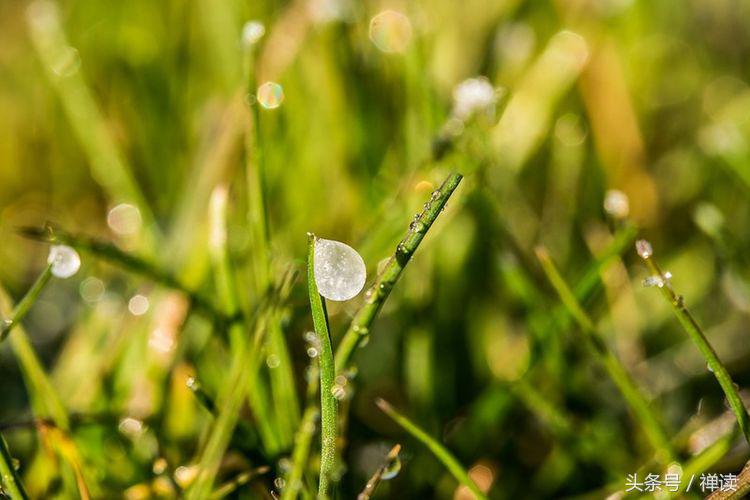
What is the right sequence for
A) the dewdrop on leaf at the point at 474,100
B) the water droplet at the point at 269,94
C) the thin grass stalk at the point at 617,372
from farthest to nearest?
the water droplet at the point at 269,94 < the dewdrop on leaf at the point at 474,100 < the thin grass stalk at the point at 617,372

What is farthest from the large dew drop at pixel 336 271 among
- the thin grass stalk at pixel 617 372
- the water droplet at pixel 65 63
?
the water droplet at pixel 65 63

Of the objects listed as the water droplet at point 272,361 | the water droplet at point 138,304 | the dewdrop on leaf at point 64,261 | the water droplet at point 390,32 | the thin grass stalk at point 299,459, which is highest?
the dewdrop on leaf at point 64,261

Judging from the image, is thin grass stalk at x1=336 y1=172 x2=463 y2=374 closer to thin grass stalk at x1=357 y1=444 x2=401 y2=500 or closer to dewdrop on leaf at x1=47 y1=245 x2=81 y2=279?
thin grass stalk at x1=357 y1=444 x2=401 y2=500

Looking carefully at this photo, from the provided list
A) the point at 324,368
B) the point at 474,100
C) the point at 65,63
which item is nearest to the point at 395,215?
the point at 474,100

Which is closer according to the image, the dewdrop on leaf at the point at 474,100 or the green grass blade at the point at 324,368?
the green grass blade at the point at 324,368

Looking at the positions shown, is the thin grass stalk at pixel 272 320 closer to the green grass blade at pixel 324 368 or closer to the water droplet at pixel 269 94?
the green grass blade at pixel 324 368

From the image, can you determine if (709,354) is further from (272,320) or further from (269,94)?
(269,94)

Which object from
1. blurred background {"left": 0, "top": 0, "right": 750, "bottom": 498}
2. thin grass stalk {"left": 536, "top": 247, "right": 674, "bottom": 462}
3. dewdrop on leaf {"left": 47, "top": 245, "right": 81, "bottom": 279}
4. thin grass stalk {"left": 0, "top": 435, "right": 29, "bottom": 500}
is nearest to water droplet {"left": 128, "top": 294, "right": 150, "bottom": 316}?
blurred background {"left": 0, "top": 0, "right": 750, "bottom": 498}
